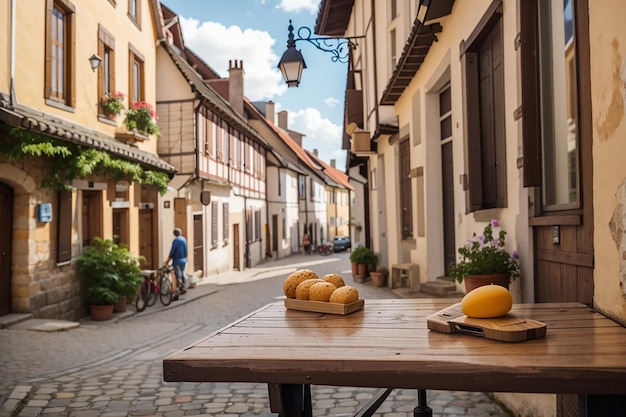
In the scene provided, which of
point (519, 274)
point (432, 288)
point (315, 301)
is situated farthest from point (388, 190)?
point (315, 301)

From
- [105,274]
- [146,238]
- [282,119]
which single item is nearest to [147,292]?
[105,274]

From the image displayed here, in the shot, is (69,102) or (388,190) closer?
A: (69,102)

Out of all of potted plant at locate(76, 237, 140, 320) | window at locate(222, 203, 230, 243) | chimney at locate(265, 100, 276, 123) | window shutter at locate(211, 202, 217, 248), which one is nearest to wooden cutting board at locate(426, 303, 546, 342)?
potted plant at locate(76, 237, 140, 320)

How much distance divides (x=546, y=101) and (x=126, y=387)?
433 centimetres

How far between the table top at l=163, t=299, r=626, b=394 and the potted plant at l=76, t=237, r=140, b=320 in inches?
350

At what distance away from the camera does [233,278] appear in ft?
62.7

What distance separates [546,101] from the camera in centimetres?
374

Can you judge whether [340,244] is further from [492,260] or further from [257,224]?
[492,260]

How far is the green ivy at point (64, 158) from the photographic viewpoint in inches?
311

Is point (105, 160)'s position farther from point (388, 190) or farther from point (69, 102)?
point (388, 190)

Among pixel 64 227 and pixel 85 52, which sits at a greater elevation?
pixel 85 52

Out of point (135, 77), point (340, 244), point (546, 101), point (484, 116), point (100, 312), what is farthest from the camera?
point (340, 244)

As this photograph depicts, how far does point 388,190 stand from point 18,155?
7250mm

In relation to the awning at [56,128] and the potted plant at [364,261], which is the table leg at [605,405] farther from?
the potted plant at [364,261]
